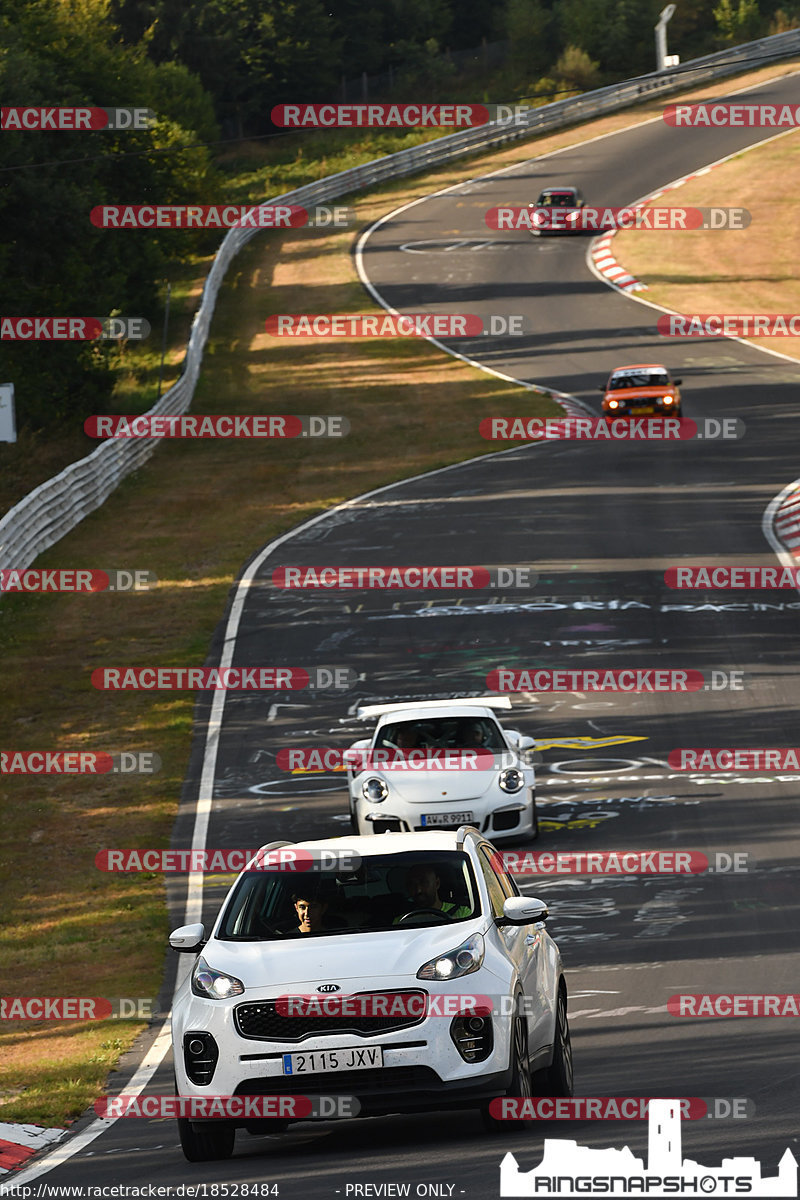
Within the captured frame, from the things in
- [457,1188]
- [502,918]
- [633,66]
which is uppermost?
[633,66]

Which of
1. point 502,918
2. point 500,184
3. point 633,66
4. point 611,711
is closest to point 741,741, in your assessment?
point 611,711

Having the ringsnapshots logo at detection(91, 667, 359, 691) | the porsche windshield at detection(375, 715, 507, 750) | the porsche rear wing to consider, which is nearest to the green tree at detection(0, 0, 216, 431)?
the ringsnapshots logo at detection(91, 667, 359, 691)

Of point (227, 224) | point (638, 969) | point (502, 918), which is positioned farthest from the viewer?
point (227, 224)

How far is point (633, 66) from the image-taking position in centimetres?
9238

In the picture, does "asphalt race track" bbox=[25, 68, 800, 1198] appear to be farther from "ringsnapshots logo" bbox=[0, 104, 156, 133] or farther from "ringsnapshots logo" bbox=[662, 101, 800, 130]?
"ringsnapshots logo" bbox=[662, 101, 800, 130]

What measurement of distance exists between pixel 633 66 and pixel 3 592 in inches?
2778

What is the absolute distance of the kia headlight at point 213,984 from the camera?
8.48m

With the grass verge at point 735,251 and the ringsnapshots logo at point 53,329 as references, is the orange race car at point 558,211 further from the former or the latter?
the ringsnapshots logo at point 53,329

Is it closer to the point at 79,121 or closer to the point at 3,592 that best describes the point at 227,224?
the point at 79,121

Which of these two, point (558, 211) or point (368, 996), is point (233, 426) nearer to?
point (558, 211)

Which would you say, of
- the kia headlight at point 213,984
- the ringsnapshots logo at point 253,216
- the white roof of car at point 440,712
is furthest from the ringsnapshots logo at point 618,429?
the kia headlight at point 213,984

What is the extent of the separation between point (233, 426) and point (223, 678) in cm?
2217

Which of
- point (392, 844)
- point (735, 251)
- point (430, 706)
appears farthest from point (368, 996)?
point (735, 251)

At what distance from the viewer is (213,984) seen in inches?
337
